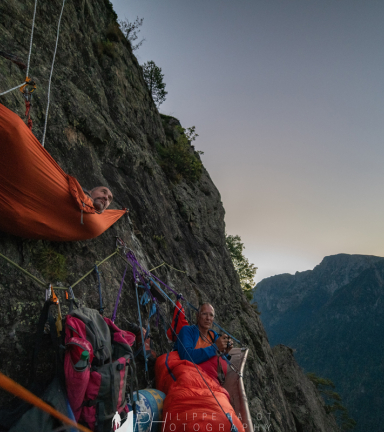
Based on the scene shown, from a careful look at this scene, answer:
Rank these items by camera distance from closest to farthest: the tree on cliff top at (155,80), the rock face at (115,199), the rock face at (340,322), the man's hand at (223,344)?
the rock face at (115,199), the man's hand at (223,344), the tree on cliff top at (155,80), the rock face at (340,322)

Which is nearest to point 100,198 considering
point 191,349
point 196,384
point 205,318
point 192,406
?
point 205,318

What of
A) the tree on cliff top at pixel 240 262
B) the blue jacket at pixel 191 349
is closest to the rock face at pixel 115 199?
the blue jacket at pixel 191 349

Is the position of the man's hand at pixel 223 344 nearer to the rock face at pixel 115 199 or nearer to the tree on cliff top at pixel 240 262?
the rock face at pixel 115 199

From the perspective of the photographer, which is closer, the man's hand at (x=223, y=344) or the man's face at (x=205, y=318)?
the man's hand at (x=223, y=344)

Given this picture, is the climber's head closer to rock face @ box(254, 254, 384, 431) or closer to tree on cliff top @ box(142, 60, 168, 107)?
tree on cliff top @ box(142, 60, 168, 107)

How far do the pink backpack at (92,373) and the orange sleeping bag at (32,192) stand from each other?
1206mm

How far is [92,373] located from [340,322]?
429 ft

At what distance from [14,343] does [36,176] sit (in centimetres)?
175

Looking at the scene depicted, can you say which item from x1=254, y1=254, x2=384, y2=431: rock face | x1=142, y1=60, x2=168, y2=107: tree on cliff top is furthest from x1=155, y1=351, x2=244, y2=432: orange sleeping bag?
x1=254, y1=254, x2=384, y2=431: rock face

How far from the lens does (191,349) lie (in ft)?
13.0

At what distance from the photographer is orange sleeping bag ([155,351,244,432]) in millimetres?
2564

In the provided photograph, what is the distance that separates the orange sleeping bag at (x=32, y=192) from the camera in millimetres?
2654

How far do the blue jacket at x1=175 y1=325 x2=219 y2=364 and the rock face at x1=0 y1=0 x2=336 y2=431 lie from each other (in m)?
0.90

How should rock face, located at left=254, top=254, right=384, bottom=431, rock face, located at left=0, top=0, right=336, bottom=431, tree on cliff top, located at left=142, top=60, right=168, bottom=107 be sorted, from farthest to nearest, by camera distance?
rock face, located at left=254, top=254, right=384, bottom=431 < tree on cliff top, located at left=142, top=60, right=168, bottom=107 < rock face, located at left=0, top=0, right=336, bottom=431
